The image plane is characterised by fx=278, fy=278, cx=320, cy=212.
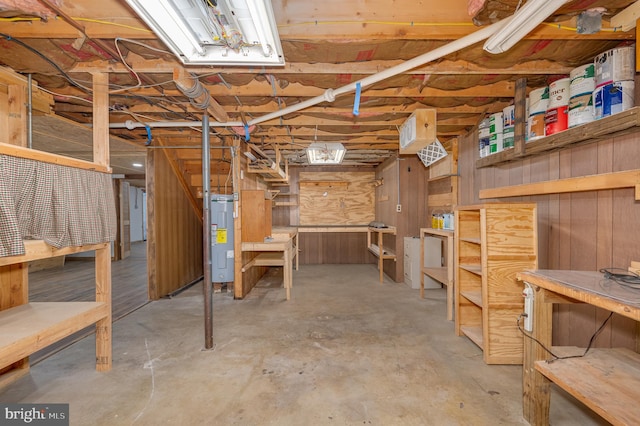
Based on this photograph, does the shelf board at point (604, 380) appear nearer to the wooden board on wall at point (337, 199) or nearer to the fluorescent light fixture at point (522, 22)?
the fluorescent light fixture at point (522, 22)

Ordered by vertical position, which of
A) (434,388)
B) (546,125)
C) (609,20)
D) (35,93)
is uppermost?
(609,20)

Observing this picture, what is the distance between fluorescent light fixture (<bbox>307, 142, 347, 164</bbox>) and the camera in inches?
130

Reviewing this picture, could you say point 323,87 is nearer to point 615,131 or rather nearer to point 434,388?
point 615,131

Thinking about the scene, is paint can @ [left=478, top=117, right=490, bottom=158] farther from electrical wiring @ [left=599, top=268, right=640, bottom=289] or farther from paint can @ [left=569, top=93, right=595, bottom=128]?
electrical wiring @ [left=599, top=268, right=640, bottom=289]

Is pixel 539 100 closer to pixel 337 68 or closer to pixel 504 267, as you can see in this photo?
pixel 504 267

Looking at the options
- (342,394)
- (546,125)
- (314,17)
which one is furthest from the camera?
(546,125)

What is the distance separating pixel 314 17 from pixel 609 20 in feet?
5.42

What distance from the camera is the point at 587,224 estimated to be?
1.90 meters

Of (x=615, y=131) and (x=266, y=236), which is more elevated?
(x=615, y=131)

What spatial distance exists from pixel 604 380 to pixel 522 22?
164cm

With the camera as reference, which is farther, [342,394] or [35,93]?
[35,93]

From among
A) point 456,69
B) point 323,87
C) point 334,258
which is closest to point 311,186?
point 334,258

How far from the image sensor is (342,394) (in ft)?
5.78

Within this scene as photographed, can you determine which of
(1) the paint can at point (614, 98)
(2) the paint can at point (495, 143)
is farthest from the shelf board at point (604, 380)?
(2) the paint can at point (495, 143)
